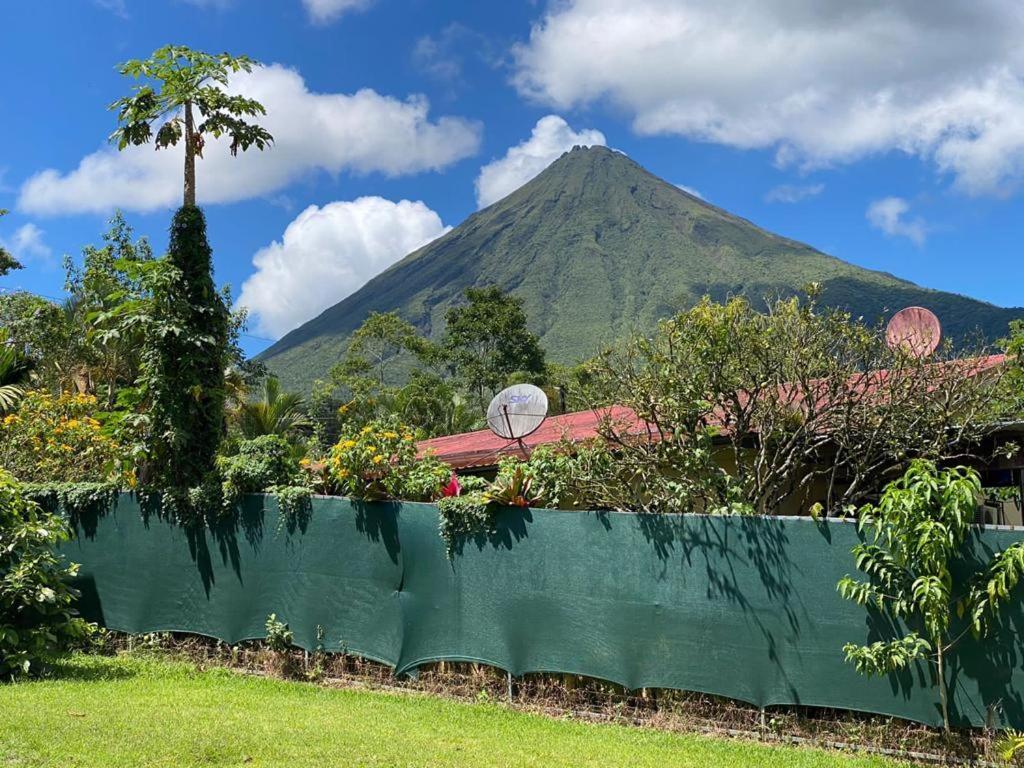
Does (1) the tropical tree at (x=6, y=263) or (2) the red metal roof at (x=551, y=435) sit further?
(1) the tropical tree at (x=6, y=263)

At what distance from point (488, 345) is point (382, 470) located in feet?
102

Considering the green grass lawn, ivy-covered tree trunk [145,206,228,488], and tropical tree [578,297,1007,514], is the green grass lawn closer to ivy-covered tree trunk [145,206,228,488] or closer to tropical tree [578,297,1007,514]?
tropical tree [578,297,1007,514]

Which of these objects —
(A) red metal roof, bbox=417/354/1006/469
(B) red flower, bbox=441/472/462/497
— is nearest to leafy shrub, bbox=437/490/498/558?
(B) red flower, bbox=441/472/462/497

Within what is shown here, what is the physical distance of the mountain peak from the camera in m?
101

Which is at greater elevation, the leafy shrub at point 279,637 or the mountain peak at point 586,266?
the mountain peak at point 586,266

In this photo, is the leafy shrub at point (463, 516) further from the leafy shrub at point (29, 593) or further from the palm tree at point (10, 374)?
the palm tree at point (10, 374)

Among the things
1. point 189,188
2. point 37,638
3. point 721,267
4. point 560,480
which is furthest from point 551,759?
point 721,267

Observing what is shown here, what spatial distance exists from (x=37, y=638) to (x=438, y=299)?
113234 millimetres

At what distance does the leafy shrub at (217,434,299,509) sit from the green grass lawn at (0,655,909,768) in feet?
7.24

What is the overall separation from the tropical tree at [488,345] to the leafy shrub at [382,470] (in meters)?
29.4

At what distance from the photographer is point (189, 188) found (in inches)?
475

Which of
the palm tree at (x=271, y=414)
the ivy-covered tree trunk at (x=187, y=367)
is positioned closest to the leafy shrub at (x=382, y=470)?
the ivy-covered tree trunk at (x=187, y=367)

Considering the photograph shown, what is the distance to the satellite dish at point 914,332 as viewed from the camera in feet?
28.0

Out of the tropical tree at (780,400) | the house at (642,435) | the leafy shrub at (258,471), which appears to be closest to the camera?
the tropical tree at (780,400)
